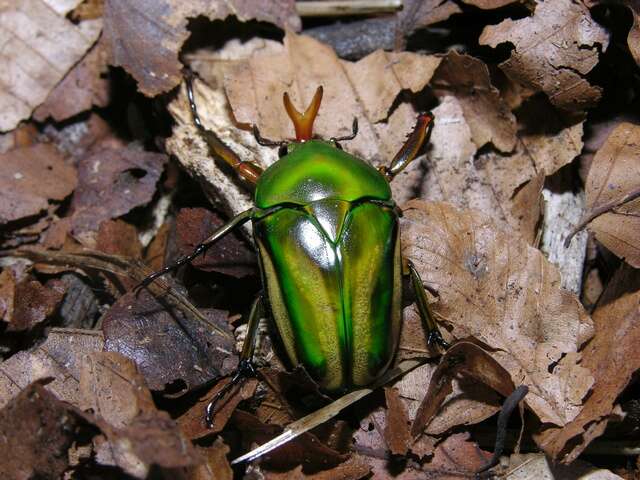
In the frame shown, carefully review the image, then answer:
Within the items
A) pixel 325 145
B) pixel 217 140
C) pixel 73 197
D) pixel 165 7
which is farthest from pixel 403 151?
pixel 73 197

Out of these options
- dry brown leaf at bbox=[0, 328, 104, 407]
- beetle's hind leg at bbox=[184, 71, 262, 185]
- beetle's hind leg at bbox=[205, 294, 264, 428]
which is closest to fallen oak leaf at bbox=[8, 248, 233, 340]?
beetle's hind leg at bbox=[205, 294, 264, 428]

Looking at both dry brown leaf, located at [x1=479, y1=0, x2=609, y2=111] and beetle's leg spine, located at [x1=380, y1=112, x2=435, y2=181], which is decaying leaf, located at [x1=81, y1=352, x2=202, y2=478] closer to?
beetle's leg spine, located at [x1=380, y1=112, x2=435, y2=181]

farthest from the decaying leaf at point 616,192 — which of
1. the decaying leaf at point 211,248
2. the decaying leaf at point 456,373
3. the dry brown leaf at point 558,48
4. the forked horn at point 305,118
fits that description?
the decaying leaf at point 211,248

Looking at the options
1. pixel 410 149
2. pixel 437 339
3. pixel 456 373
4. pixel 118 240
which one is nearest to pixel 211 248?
pixel 118 240

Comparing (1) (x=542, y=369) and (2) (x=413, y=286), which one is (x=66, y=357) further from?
(1) (x=542, y=369)

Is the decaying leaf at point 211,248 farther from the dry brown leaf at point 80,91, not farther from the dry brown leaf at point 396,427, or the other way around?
the dry brown leaf at point 80,91

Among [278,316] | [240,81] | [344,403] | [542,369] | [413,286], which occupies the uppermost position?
[240,81]
